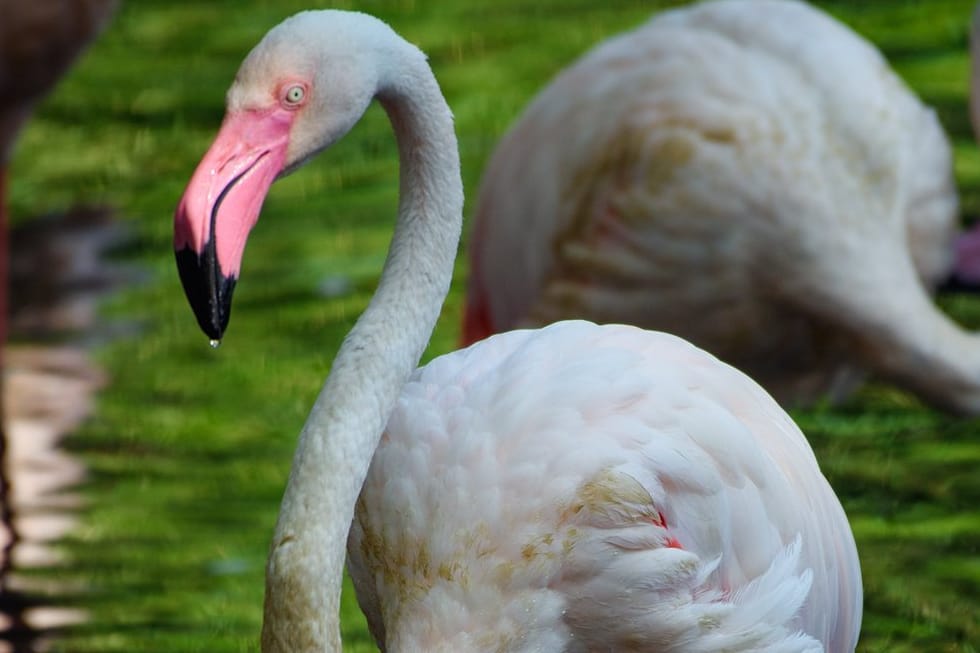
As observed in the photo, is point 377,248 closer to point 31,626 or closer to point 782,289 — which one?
point 782,289

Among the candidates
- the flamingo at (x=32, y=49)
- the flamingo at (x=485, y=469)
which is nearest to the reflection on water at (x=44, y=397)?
the flamingo at (x=32, y=49)

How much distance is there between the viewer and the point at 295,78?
2.95 m

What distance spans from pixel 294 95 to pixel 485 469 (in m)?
0.71

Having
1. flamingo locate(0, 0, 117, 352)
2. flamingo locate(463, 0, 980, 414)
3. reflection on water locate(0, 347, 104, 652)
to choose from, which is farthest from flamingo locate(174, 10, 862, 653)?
flamingo locate(0, 0, 117, 352)

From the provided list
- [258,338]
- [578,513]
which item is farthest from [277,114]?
[258,338]

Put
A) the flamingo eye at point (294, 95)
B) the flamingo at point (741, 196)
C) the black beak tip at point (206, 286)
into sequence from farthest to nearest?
1. the flamingo at point (741, 196)
2. the flamingo eye at point (294, 95)
3. the black beak tip at point (206, 286)

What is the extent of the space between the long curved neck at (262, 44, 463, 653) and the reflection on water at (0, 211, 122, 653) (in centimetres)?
188

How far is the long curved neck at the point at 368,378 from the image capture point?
3020 mm

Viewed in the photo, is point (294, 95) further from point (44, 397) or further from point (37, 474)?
point (44, 397)

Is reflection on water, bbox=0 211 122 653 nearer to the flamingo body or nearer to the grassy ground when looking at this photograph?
the grassy ground

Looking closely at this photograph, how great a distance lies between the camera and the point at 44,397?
20.3 ft

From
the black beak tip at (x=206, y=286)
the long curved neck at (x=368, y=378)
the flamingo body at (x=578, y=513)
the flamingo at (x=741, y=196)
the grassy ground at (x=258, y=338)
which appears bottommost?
the grassy ground at (x=258, y=338)

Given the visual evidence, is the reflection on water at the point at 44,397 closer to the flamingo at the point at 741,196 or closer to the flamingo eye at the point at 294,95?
the flamingo at the point at 741,196

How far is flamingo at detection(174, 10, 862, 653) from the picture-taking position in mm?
3012
